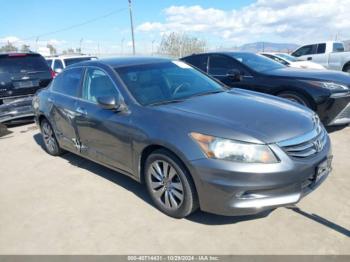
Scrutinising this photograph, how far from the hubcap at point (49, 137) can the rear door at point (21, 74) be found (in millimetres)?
2532

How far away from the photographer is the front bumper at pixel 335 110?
5.65 meters

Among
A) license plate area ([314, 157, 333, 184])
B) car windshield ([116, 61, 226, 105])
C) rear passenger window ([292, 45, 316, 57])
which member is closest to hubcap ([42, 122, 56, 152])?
car windshield ([116, 61, 226, 105])

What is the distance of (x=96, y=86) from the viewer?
14.5 feet

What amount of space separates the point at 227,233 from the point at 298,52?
15.9 meters

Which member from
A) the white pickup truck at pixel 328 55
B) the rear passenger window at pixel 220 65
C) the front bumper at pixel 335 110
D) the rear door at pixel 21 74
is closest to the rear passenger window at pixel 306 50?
the white pickup truck at pixel 328 55

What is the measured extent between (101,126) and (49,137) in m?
2.12

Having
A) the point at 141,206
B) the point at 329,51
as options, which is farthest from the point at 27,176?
the point at 329,51

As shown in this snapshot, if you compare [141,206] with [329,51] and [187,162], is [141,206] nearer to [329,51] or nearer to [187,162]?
[187,162]

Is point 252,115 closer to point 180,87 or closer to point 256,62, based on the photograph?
point 180,87

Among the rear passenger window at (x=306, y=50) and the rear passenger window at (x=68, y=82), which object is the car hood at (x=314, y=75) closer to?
the rear passenger window at (x=68, y=82)

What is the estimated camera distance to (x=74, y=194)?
4293mm

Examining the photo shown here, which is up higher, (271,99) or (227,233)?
(271,99)

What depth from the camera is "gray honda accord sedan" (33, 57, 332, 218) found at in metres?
2.96

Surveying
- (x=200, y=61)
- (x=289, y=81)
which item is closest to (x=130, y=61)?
(x=289, y=81)
